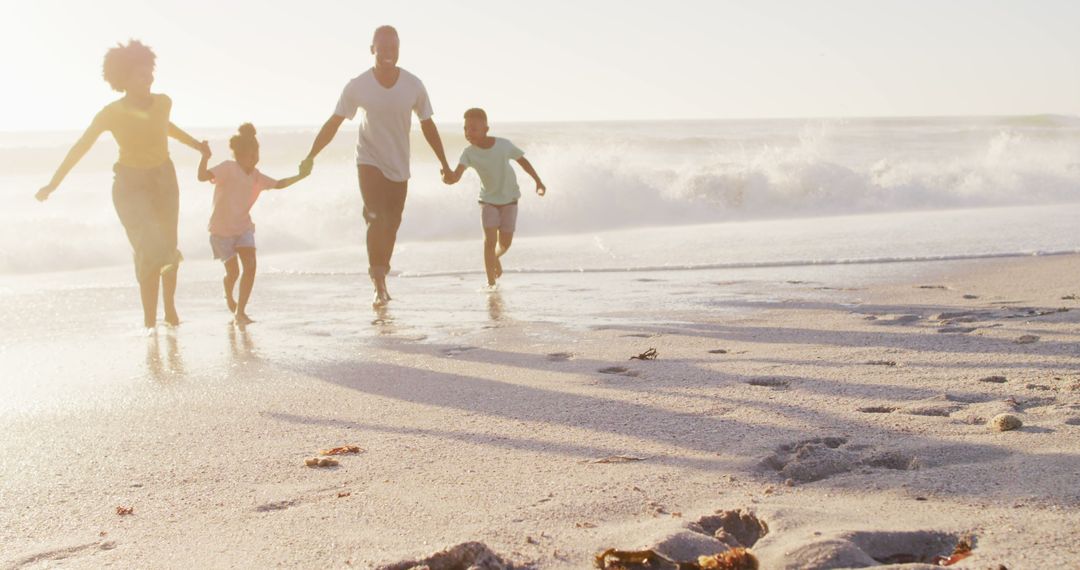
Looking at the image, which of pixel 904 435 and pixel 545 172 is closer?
pixel 904 435

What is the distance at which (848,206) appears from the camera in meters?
18.9

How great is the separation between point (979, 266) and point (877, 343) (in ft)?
14.1

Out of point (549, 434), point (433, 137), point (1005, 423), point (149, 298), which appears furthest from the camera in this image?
point (433, 137)

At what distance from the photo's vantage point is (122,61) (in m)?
6.42

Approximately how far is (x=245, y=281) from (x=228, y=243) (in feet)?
1.09

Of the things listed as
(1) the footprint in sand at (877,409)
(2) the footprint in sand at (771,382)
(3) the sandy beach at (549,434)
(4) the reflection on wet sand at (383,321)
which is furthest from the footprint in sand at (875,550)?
(4) the reflection on wet sand at (383,321)

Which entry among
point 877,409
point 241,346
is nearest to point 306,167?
point 241,346

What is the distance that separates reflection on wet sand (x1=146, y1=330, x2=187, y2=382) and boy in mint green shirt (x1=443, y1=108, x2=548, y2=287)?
9.24 feet

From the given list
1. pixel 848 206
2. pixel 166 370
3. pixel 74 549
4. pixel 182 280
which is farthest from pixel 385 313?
pixel 848 206

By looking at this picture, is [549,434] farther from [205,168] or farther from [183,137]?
[183,137]

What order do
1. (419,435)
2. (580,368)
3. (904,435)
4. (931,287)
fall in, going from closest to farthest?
1. (904,435)
2. (419,435)
3. (580,368)
4. (931,287)

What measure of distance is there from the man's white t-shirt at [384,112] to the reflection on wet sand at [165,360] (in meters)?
1.83

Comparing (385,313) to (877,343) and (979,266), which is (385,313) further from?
(979,266)

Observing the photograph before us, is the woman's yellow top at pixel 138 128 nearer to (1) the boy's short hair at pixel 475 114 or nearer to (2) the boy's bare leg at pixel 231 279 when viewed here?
(2) the boy's bare leg at pixel 231 279
